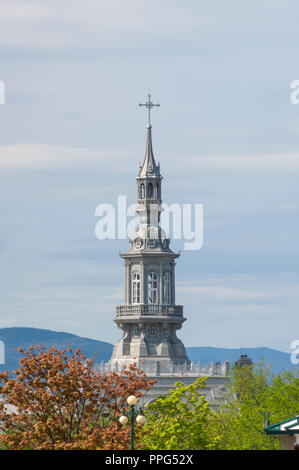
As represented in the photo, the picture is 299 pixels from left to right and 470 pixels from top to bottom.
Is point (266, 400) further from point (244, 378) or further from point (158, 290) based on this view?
point (158, 290)

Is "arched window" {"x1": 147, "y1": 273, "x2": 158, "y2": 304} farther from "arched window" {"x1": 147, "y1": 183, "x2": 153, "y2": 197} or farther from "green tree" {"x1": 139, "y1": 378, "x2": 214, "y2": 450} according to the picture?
"green tree" {"x1": 139, "y1": 378, "x2": 214, "y2": 450}

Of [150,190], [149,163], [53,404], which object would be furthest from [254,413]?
[149,163]

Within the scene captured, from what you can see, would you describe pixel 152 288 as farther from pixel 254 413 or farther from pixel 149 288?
pixel 254 413

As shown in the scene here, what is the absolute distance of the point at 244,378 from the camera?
124 meters

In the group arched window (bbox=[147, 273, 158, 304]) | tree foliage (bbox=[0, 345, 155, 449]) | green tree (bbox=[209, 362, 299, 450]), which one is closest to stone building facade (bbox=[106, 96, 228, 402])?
arched window (bbox=[147, 273, 158, 304])

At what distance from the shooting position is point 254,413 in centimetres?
11044

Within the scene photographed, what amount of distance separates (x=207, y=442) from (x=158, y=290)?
77129 mm

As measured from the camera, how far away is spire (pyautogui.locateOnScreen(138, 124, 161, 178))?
559 feet

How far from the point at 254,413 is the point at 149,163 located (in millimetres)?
63911

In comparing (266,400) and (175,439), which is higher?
(266,400)

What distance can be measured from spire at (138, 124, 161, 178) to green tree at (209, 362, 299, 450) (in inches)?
1957

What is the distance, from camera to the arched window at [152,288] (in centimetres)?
16988
